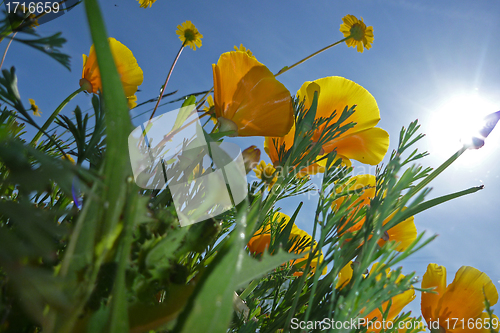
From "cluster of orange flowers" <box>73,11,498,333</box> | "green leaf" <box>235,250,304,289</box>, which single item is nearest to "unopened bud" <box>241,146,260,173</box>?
"cluster of orange flowers" <box>73,11,498,333</box>

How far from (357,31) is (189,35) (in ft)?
2.41

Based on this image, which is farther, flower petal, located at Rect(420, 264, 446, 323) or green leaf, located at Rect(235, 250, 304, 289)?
flower petal, located at Rect(420, 264, 446, 323)

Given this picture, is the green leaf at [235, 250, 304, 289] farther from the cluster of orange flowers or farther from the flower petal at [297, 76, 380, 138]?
the flower petal at [297, 76, 380, 138]

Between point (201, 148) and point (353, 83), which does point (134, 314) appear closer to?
point (201, 148)

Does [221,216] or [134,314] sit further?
[221,216]

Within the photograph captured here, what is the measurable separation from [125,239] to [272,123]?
0.89 ft

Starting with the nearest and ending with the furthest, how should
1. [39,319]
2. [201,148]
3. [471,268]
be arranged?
[39,319]
[201,148]
[471,268]

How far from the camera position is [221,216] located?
13.7 inches

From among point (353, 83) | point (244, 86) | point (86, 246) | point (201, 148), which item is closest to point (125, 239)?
point (86, 246)

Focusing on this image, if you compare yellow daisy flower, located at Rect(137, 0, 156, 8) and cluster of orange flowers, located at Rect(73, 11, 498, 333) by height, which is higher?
yellow daisy flower, located at Rect(137, 0, 156, 8)

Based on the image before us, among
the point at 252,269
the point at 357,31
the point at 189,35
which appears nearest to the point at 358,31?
the point at 357,31

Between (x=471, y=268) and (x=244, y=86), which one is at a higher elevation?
(x=244, y=86)

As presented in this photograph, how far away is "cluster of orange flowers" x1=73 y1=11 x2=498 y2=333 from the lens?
0.34 metres

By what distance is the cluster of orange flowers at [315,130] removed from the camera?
1.12ft
